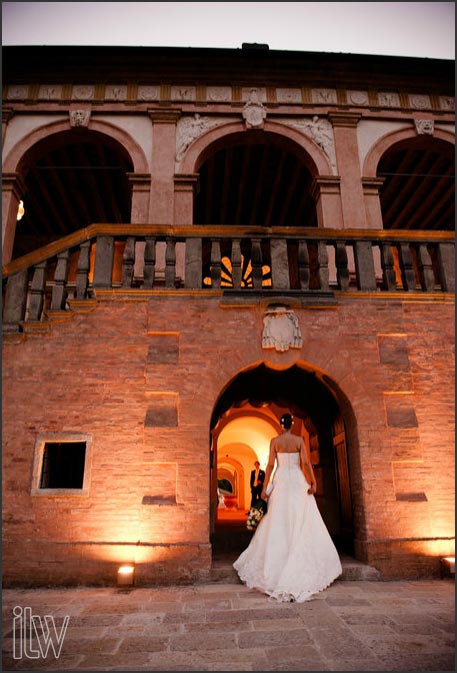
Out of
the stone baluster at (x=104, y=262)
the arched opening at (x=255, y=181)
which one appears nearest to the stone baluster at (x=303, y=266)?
the stone baluster at (x=104, y=262)

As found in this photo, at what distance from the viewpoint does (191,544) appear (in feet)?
19.2

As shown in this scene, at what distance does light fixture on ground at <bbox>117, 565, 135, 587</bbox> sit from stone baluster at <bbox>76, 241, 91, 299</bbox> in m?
3.80

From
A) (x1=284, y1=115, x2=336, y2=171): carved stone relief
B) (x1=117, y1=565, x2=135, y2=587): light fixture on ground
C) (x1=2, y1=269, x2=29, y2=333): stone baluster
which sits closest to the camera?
(x1=117, y1=565, x2=135, y2=587): light fixture on ground

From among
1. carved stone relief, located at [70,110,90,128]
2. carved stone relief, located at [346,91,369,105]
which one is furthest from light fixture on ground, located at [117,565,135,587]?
carved stone relief, located at [346,91,369,105]

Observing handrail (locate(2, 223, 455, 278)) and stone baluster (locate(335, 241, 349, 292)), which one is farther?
handrail (locate(2, 223, 455, 278))

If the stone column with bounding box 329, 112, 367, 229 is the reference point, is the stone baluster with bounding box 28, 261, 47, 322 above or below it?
below

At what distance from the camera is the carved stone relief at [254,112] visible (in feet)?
38.5

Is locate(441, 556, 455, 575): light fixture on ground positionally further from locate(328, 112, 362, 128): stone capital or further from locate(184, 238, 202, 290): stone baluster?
locate(328, 112, 362, 128): stone capital

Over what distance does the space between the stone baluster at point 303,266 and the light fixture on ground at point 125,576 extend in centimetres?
455

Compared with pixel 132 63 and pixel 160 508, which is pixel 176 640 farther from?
pixel 132 63

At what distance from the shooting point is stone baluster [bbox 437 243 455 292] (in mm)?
7348

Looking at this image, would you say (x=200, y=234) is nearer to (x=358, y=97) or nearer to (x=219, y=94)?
(x=219, y=94)

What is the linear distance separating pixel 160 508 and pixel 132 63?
1127 centimetres

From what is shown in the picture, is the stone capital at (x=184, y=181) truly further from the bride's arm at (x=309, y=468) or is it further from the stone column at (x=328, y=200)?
the bride's arm at (x=309, y=468)
